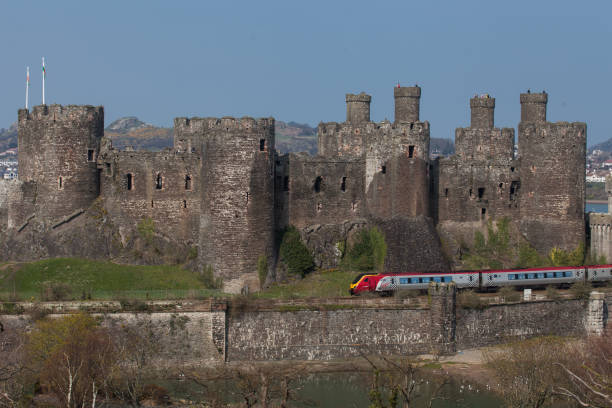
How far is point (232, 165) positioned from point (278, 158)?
431 centimetres

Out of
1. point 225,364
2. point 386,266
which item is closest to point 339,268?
point 386,266

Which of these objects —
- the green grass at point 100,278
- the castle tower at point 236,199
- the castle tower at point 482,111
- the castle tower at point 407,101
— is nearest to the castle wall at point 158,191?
the green grass at point 100,278

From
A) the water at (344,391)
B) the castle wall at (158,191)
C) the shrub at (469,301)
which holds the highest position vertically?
the castle wall at (158,191)

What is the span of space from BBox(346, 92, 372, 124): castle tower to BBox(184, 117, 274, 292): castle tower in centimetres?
1094

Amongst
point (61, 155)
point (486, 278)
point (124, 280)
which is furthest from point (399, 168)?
point (61, 155)

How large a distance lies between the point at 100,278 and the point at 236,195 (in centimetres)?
745

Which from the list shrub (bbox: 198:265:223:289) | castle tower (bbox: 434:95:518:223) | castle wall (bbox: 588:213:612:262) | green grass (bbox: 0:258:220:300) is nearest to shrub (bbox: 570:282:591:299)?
castle wall (bbox: 588:213:612:262)

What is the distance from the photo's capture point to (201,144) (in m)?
55.7

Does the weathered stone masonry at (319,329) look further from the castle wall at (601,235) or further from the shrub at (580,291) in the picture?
the castle wall at (601,235)

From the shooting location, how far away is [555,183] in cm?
6006

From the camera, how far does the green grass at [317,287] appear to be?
51.8 meters

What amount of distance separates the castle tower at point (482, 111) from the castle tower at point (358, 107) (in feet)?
20.0

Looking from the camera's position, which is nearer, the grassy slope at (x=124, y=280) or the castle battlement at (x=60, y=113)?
the grassy slope at (x=124, y=280)

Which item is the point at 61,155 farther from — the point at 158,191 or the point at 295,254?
the point at 295,254
